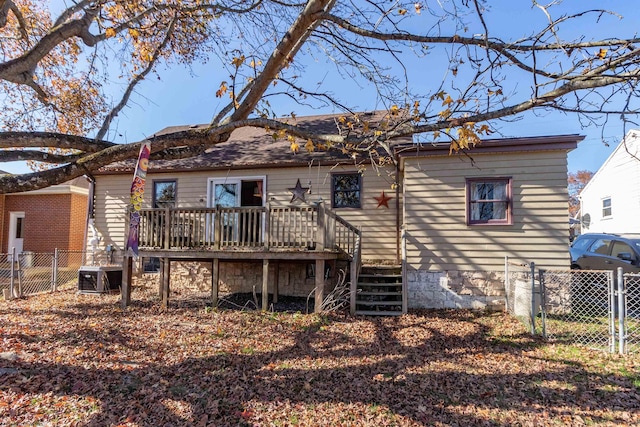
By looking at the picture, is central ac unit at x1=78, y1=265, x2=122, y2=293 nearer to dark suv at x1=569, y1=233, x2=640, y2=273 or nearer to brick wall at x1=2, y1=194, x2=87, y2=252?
brick wall at x1=2, y1=194, x2=87, y2=252

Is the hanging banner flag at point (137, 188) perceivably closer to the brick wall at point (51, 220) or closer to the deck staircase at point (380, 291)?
the deck staircase at point (380, 291)

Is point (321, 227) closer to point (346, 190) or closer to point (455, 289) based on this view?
point (346, 190)

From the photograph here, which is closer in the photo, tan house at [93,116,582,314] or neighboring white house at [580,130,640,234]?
tan house at [93,116,582,314]

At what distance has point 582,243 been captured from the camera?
10477 mm

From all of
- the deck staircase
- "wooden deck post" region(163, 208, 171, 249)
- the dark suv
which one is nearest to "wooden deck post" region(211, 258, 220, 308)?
"wooden deck post" region(163, 208, 171, 249)

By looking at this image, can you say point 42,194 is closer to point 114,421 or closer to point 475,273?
point 114,421

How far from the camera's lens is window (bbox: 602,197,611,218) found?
1736 centimetres

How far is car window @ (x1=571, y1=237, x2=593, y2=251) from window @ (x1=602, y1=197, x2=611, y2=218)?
359 inches

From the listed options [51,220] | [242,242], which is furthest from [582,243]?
[51,220]

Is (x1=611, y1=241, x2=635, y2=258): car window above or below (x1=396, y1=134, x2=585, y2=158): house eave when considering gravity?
below

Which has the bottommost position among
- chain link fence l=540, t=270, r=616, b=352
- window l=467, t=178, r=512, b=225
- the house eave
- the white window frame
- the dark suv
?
chain link fence l=540, t=270, r=616, b=352

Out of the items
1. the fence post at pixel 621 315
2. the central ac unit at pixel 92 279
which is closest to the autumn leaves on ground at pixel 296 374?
the fence post at pixel 621 315

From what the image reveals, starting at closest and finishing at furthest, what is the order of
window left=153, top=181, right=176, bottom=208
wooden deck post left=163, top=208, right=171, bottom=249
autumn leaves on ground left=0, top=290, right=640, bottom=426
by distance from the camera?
autumn leaves on ground left=0, top=290, right=640, bottom=426 → wooden deck post left=163, top=208, right=171, bottom=249 → window left=153, top=181, right=176, bottom=208

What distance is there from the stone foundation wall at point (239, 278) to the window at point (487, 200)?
3.60m
